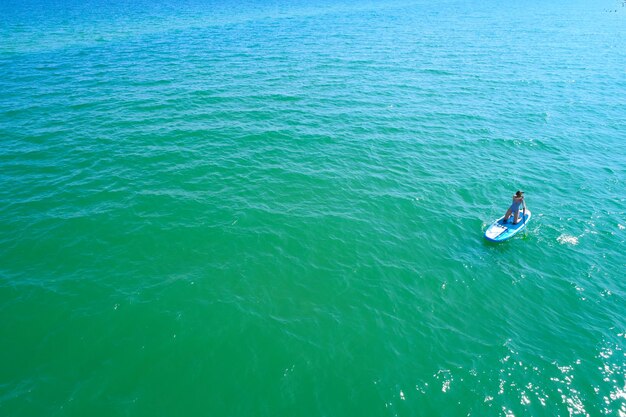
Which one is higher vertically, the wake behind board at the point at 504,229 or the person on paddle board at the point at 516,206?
the person on paddle board at the point at 516,206

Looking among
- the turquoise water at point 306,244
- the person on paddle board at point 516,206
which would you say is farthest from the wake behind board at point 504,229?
the turquoise water at point 306,244

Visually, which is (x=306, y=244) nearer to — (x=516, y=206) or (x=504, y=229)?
(x=504, y=229)

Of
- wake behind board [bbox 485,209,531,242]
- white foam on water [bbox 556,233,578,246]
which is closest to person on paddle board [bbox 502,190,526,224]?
wake behind board [bbox 485,209,531,242]

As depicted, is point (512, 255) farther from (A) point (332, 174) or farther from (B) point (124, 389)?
(B) point (124, 389)

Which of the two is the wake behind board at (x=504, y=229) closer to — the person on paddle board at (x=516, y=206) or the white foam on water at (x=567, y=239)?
the person on paddle board at (x=516, y=206)

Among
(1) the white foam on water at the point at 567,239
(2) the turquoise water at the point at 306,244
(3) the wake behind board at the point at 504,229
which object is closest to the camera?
(2) the turquoise water at the point at 306,244

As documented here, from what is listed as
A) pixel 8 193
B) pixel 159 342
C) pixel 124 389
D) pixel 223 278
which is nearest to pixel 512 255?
pixel 223 278
